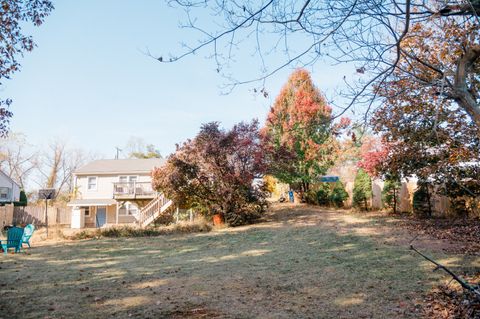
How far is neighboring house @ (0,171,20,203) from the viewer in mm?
29734

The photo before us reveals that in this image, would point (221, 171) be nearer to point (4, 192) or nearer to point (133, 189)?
point (133, 189)

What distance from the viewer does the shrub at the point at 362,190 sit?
56.1 feet

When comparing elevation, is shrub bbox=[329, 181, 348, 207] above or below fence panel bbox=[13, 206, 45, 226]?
above

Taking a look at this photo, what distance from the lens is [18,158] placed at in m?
42.7

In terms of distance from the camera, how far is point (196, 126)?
51.0ft

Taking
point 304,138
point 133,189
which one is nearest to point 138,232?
point 133,189

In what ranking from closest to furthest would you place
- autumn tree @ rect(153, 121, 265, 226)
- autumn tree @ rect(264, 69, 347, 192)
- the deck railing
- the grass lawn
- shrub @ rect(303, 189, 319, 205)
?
the grass lawn → autumn tree @ rect(153, 121, 265, 226) → autumn tree @ rect(264, 69, 347, 192) → shrub @ rect(303, 189, 319, 205) → the deck railing

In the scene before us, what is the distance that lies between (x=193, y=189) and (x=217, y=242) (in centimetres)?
427

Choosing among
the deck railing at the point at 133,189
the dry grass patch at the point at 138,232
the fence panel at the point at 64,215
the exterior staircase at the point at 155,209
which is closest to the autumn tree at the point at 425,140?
the dry grass patch at the point at 138,232

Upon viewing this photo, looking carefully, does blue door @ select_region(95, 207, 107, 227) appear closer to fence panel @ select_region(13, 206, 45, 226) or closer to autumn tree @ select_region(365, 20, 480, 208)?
fence panel @ select_region(13, 206, 45, 226)

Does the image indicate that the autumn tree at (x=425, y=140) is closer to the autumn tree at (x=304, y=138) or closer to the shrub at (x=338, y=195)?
the shrub at (x=338, y=195)

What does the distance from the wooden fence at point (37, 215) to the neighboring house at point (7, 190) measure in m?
5.32

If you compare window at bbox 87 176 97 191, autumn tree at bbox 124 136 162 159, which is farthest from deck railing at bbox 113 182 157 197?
autumn tree at bbox 124 136 162 159

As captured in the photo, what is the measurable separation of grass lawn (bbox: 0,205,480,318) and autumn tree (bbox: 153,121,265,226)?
10.5ft
